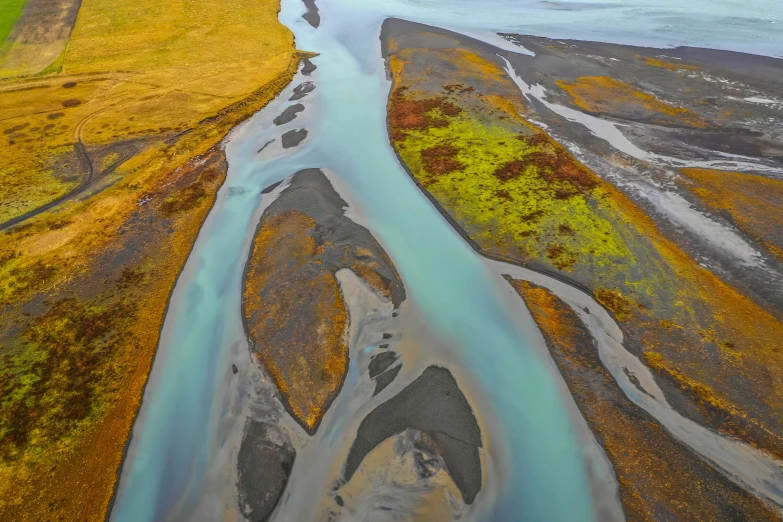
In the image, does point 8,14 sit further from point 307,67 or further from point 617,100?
point 617,100

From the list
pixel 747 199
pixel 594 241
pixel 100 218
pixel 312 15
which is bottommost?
pixel 594 241

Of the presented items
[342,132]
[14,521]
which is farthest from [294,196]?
[14,521]

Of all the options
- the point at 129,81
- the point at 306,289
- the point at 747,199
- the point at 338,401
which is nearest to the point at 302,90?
the point at 129,81

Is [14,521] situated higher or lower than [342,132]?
lower

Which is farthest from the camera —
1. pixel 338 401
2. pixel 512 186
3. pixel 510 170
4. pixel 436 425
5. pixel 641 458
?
pixel 510 170

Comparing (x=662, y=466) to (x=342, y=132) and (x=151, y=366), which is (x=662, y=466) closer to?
(x=151, y=366)

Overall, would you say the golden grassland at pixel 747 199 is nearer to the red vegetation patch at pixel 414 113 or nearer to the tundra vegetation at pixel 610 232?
the tundra vegetation at pixel 610 232

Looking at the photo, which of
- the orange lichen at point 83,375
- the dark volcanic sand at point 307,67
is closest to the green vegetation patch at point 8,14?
the dark volcanic sand at point 307,67
